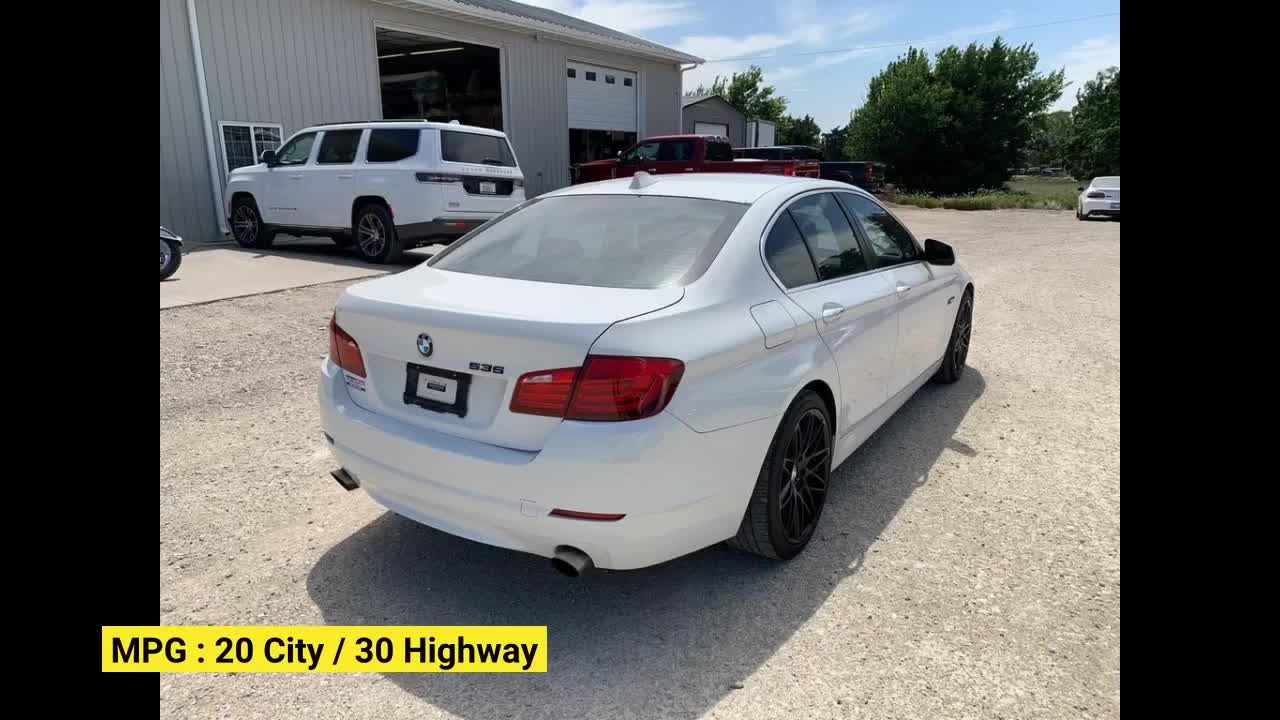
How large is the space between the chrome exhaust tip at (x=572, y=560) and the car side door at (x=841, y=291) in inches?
52.6

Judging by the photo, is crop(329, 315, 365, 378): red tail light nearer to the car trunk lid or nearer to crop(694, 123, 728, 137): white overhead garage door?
the car trunk lid

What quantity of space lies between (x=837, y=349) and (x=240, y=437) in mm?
3360

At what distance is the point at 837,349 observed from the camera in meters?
3.33

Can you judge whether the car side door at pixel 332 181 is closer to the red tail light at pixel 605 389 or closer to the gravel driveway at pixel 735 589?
the gravel driveway at pixel 735 589

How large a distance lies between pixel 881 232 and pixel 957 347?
1.60m

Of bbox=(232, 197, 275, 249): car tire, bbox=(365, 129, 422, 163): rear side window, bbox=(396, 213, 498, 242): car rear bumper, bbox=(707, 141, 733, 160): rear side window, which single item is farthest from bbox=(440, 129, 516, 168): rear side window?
bbox=(707, 141, 733, 160): rear side window

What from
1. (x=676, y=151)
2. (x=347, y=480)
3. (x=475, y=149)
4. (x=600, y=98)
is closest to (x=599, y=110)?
(x=600, y=98)

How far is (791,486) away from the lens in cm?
308

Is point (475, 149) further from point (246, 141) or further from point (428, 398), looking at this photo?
point (428, 398)

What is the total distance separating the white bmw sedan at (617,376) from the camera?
2.42m
